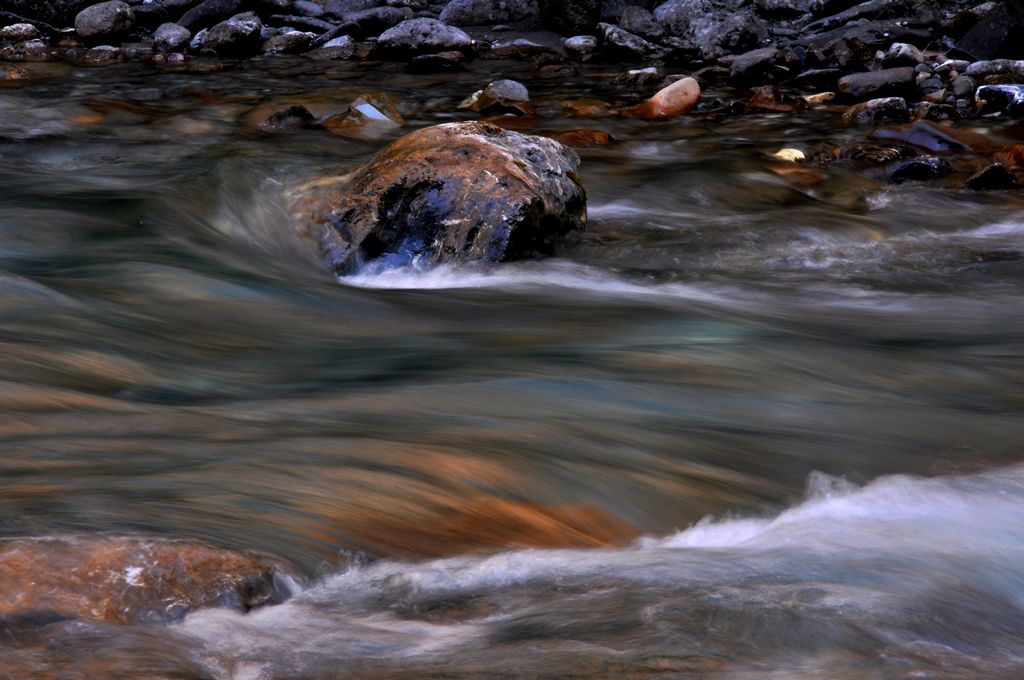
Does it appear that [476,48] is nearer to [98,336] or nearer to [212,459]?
[98,336]

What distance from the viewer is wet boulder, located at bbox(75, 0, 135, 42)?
19.9 metres

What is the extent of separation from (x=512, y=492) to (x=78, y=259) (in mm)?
3273

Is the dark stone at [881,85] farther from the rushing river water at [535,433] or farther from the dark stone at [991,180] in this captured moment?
the rushing river water at [535,433]

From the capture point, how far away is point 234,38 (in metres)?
18.8

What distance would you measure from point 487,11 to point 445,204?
51.1ft

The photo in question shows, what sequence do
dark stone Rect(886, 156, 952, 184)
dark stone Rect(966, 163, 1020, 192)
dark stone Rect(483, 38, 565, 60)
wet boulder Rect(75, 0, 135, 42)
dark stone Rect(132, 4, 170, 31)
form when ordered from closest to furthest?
1. dark stone Rect(966, 163, 1020, 192)
2. dark stone Rect(886, 156, 952, 184)
3. dark stone Rect(483, 38, 565, 60)
4. wet boulder Rect(75, 0, 135, 42)
5. dark stone Rect(132, 4, 170, 31)

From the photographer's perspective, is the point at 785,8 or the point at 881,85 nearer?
the point at 881,85

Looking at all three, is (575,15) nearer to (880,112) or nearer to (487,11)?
(487,11)

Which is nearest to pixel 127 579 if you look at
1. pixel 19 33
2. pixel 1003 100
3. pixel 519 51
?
pixel 1003 100

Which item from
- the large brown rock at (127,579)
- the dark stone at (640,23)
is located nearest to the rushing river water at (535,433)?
the large brown rock at (127,579)

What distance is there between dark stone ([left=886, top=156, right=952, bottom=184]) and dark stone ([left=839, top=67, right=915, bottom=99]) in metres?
4.36

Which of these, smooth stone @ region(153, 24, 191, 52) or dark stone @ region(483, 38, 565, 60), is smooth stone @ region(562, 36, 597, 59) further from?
smooth stone @ region(153, 24, 191, 52)

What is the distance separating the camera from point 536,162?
6.32m

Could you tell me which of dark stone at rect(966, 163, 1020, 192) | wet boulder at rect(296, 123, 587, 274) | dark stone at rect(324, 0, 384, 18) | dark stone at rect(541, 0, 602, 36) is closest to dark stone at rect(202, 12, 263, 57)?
dark stone at rect(324, 0, 384, 18)
